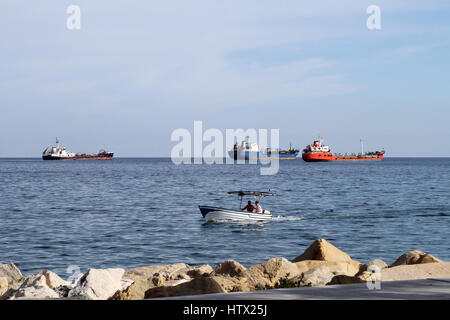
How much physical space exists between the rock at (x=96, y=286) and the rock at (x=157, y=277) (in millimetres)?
212

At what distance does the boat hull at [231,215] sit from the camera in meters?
35.8

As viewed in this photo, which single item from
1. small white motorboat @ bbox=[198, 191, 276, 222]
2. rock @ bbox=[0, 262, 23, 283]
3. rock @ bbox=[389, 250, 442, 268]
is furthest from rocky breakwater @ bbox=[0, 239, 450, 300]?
small white motorboat @ bbox=[198, 191, 276, 222]

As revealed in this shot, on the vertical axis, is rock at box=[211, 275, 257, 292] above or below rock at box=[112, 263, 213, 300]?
above

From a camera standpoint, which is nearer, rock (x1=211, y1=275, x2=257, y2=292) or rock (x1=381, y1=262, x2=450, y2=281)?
rock (x1=211, y1=275, x2=257, y2=292)

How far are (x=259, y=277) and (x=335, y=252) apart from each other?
5.86 metres

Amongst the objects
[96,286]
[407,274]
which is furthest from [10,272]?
[407,274]

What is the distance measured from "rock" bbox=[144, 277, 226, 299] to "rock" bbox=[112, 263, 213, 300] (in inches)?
28.4

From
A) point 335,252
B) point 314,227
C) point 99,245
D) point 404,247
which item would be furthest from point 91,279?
point 314,227

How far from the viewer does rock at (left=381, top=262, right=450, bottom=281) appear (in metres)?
11.3

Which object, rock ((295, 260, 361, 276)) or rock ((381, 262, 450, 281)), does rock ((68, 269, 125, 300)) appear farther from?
rock ((295, 260, 361, 276))

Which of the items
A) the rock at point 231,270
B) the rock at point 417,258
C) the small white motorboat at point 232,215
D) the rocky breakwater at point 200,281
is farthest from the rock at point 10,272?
the small white motorboat at point 232,215

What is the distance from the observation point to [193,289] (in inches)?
407

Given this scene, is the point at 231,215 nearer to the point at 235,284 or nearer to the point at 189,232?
the point at 189,232
